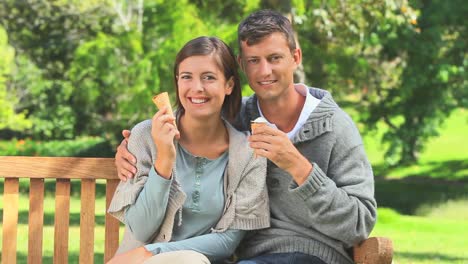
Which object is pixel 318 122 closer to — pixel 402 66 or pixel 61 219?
pixel 61 219

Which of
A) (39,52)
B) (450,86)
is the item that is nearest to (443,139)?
(450,86)

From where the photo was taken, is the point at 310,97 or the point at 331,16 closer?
the point at 310,97

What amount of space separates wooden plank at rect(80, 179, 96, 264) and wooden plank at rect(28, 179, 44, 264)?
0.19 metres

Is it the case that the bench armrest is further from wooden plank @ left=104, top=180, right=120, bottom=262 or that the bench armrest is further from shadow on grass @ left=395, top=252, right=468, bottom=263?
shadow on grass @ left=395, top=252, right=468, bottom=263

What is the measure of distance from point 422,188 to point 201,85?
53.9 ft

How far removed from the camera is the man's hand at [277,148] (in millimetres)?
3350

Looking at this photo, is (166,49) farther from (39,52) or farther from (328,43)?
(39,52)

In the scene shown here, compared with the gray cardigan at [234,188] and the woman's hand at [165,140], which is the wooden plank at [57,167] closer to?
the gray cardigan at [234,188]

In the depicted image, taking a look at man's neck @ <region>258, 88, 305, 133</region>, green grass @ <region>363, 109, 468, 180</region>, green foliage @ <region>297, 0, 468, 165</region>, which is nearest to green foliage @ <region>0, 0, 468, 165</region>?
green foliage @ <region>297, 0, 468, 165</region>

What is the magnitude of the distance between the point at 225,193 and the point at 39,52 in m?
21.7

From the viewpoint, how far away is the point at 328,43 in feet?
43.9

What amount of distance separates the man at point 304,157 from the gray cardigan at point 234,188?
84 mm

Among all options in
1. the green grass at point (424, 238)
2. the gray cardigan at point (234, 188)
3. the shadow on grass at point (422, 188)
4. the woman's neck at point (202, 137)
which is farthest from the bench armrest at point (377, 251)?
the shadow on grass at point (422, 188)

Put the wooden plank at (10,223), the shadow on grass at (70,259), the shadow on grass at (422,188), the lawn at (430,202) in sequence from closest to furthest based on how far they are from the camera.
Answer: the wooden plank at (10,223), the shadow on grass at (70,259), the lawn at (430,202), the shadow on grass at (422,188)
